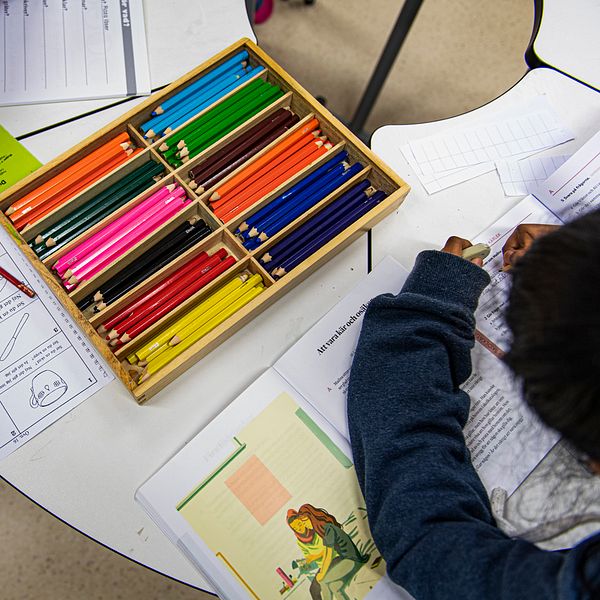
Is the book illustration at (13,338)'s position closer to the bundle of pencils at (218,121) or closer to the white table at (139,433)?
the white table at (139,433)

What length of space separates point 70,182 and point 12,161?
112 millimetres

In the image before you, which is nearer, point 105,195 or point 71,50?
point 105,195

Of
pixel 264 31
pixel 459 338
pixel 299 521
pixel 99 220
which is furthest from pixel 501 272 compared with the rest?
pixel 264 31

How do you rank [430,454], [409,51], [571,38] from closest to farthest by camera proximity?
[430,454] < [571,38] < [409,51]

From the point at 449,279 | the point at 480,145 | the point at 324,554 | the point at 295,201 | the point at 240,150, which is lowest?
the point at 324,554

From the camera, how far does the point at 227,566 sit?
0.58m

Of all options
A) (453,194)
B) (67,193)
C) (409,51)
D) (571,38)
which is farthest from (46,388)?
(409,51)

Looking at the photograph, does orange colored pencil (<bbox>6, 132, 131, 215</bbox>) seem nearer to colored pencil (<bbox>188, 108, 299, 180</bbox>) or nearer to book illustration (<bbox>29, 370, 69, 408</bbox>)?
colored pencil (<bbox>188, 108, 299, 180</bbox>)

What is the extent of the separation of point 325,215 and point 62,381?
376mm

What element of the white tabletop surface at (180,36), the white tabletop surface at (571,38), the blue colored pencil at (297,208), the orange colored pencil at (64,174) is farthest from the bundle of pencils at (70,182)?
the white tabletop surface at (571,38)

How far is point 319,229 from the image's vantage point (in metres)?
0.70

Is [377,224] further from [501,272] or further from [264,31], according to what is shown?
[264,31]

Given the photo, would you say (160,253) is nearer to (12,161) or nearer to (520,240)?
(12,161)

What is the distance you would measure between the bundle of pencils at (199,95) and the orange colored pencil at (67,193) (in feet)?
0.14
